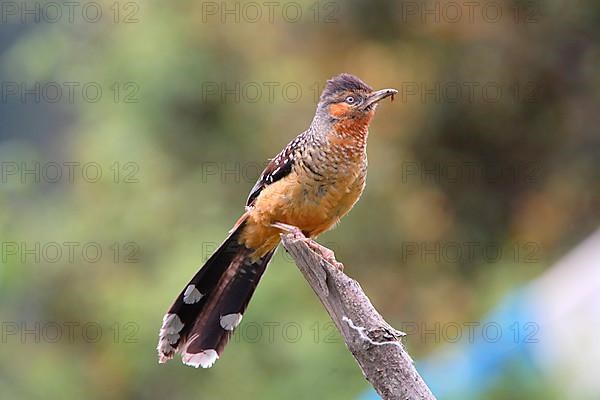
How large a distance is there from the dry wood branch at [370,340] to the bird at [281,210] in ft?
2.52

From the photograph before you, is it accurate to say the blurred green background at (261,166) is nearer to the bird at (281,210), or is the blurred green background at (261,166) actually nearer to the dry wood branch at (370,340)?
the bird at (281,210)

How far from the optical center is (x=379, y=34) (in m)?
7.99

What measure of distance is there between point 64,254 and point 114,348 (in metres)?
0.91

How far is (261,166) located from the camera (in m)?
7.70

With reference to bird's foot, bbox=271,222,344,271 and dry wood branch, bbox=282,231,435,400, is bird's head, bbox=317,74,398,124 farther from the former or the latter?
dry wood branch, bbox=282,231,435,400

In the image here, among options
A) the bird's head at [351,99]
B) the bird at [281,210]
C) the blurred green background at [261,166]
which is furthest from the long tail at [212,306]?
the blurred green background at [261,166]

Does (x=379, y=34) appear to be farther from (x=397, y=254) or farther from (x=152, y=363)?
(x=152, y=363)

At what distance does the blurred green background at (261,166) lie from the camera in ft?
23.2

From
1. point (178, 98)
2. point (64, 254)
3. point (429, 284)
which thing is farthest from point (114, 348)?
point (429, 284)

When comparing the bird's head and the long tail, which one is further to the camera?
the bird's head

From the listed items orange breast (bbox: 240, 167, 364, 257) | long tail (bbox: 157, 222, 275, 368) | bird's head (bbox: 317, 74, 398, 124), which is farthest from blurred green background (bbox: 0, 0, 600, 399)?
bird's head (bbox: 317, 74, 398, 124)

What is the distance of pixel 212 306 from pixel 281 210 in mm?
507

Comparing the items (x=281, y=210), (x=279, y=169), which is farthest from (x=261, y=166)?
(x=281, y=210)

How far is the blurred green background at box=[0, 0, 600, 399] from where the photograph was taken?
23.2 feet
